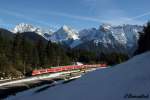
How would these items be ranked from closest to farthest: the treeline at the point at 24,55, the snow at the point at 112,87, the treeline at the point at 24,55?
the snow at the point at 112,87 → the treeline at the point at 24,55 → the treeline at the point at 24,55

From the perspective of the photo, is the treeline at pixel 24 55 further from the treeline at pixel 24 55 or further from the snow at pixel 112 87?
the snow at pixel 112 87

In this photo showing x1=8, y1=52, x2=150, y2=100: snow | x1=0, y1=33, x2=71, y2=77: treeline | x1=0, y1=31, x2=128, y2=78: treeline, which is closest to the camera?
x1=8, y1=52, x2=150, y2=100: snow

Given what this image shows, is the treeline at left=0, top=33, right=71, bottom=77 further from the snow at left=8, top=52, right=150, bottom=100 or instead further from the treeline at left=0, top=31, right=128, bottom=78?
the snow at left=8, top=52, right=150, bottom=100

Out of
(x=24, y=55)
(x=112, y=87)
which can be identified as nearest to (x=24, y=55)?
(x=24, y=55)

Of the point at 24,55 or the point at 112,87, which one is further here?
the point at 24,55

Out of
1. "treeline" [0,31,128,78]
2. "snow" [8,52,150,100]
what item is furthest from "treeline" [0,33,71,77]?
"snow" [8,52,150,100]

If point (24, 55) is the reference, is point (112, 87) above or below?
below

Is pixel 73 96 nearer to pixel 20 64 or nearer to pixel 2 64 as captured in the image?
pixel 2 64

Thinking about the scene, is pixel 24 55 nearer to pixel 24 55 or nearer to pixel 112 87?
pixel 24 55

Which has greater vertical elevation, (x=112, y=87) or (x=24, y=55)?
(x=24, y=55)

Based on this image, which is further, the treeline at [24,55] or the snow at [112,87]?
the treeline at [24,55]

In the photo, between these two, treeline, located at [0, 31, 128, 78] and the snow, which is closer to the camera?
the snow

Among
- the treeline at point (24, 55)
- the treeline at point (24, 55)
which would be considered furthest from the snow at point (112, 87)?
the treeline at point (24, 55)

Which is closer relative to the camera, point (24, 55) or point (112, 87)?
point (112, 87)
